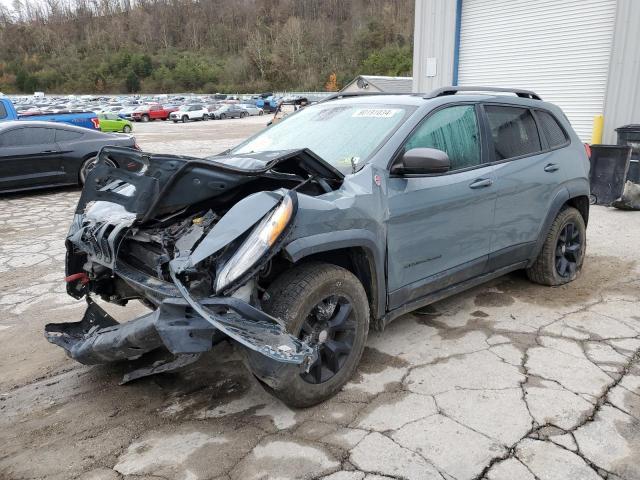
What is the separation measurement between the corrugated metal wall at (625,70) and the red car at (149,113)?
40.6 m

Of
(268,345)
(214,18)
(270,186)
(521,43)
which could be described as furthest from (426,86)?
(214,18)

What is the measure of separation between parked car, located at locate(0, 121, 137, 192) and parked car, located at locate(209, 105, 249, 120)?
36.8 meters

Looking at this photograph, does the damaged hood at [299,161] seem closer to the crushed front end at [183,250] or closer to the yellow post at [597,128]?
the crushed front end at [183,250]

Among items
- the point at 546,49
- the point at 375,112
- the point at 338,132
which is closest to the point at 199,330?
the point at 338,132

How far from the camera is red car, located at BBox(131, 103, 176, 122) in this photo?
4425 cm

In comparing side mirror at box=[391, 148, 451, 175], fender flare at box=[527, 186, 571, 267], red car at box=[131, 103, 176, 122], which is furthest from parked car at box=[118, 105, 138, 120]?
side mirror at box=[391, 148, 451, 175]

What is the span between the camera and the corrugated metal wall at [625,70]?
939 cm

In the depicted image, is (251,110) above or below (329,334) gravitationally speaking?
below

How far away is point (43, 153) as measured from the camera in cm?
929

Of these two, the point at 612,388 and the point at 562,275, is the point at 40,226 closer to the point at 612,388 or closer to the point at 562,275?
the point at 562,275

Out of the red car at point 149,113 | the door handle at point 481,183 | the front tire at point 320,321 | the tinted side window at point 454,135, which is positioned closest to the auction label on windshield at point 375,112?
the tinted side window at point 454,135

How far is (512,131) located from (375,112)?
49.7 inches

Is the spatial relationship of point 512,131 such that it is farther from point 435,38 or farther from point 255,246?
point 435,38

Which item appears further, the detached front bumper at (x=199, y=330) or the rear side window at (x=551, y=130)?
the rear side window at (x=551, y=130)
